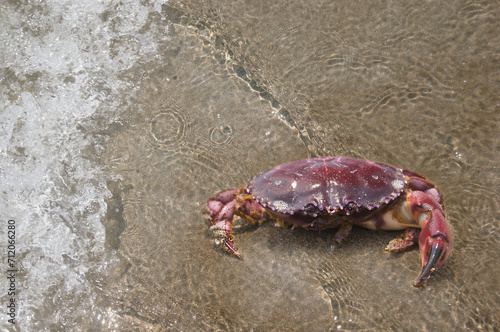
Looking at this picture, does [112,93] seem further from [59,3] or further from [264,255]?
[264,255]

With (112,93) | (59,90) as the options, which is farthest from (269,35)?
(59,90)

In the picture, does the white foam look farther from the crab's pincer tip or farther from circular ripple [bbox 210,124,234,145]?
the crab's pincer tip

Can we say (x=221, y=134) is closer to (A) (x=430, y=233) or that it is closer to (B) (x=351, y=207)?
(B) (x=351, y=207)

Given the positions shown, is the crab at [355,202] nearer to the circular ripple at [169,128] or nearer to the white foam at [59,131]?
the circular ripple at [169,128]

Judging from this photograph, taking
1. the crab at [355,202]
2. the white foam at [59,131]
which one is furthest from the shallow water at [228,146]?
the crab at [355,202]

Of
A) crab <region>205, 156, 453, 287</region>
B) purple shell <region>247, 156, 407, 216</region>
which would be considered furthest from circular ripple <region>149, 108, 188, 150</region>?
purple shell <region>247, 156, 407, 216</region>
